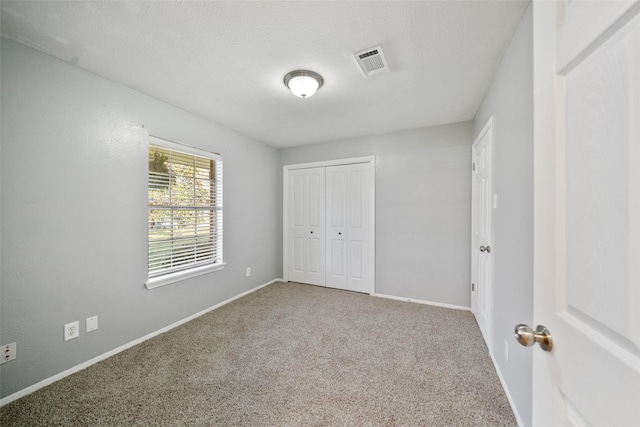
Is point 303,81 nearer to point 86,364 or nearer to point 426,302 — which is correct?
point 86,364

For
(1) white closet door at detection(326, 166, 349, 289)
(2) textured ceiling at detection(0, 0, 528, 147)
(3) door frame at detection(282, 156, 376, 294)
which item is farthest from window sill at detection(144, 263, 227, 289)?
(2) textured ceiling at detection(0, 0, 528, 147)

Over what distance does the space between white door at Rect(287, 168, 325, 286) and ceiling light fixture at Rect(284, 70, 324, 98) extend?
189cm

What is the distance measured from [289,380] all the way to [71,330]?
174 cm

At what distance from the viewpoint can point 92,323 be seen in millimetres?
1955

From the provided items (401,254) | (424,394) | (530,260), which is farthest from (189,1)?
(401,254)

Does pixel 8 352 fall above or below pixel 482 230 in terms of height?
below

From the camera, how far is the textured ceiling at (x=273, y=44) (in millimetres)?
1375

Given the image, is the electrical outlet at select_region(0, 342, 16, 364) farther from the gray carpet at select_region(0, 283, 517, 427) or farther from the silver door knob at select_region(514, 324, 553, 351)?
the silver door knob at select_region(514, 324, 553, 351)

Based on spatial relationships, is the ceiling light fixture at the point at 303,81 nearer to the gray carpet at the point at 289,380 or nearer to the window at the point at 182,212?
the window at the point at 182,212

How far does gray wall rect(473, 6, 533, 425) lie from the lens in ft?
4.26

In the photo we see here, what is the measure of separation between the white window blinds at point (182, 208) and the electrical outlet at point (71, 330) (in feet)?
2.09

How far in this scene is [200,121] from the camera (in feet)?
9.37

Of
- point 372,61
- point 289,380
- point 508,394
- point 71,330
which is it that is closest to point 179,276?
point 71,330

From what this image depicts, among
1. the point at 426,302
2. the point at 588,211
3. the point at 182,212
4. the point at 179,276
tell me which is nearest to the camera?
the point at 588,211
